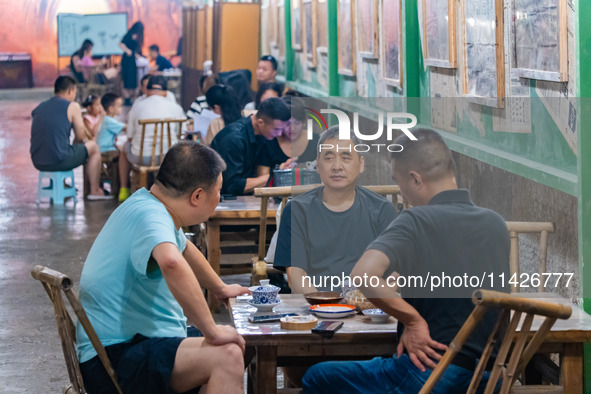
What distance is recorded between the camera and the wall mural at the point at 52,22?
60.6 feet

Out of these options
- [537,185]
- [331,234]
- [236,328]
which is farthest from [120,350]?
[537,185]

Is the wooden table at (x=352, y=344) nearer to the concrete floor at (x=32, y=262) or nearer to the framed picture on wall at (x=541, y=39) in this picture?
the framed picture on wall at (x=541, y=39)

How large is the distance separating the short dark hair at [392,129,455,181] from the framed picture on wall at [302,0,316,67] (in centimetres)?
680

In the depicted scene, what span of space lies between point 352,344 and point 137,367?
0.67 metres

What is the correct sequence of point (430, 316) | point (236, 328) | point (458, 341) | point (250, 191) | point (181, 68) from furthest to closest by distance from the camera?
point (181, 68) < point (250, 191) < point (236, 328) < point (430, 316) < point (458, 341)

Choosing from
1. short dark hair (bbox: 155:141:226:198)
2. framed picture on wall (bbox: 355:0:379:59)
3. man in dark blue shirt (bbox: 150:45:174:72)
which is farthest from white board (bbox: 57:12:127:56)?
short dark hair (bbox: 155:141:226:198)

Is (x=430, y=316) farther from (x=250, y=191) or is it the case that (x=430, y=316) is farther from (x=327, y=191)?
(x=250, y=191)

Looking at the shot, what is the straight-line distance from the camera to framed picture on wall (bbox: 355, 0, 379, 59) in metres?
6.65

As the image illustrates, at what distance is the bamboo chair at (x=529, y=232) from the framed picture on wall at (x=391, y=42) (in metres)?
2.82

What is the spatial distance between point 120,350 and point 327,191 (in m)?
0.92

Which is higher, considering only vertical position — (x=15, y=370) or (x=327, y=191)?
(x=327, y=191)

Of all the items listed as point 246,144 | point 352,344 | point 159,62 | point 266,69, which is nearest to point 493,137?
point 352,344

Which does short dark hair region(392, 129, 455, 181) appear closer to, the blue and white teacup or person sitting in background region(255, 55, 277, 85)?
the blue and white teacup

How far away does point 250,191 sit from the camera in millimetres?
5582
